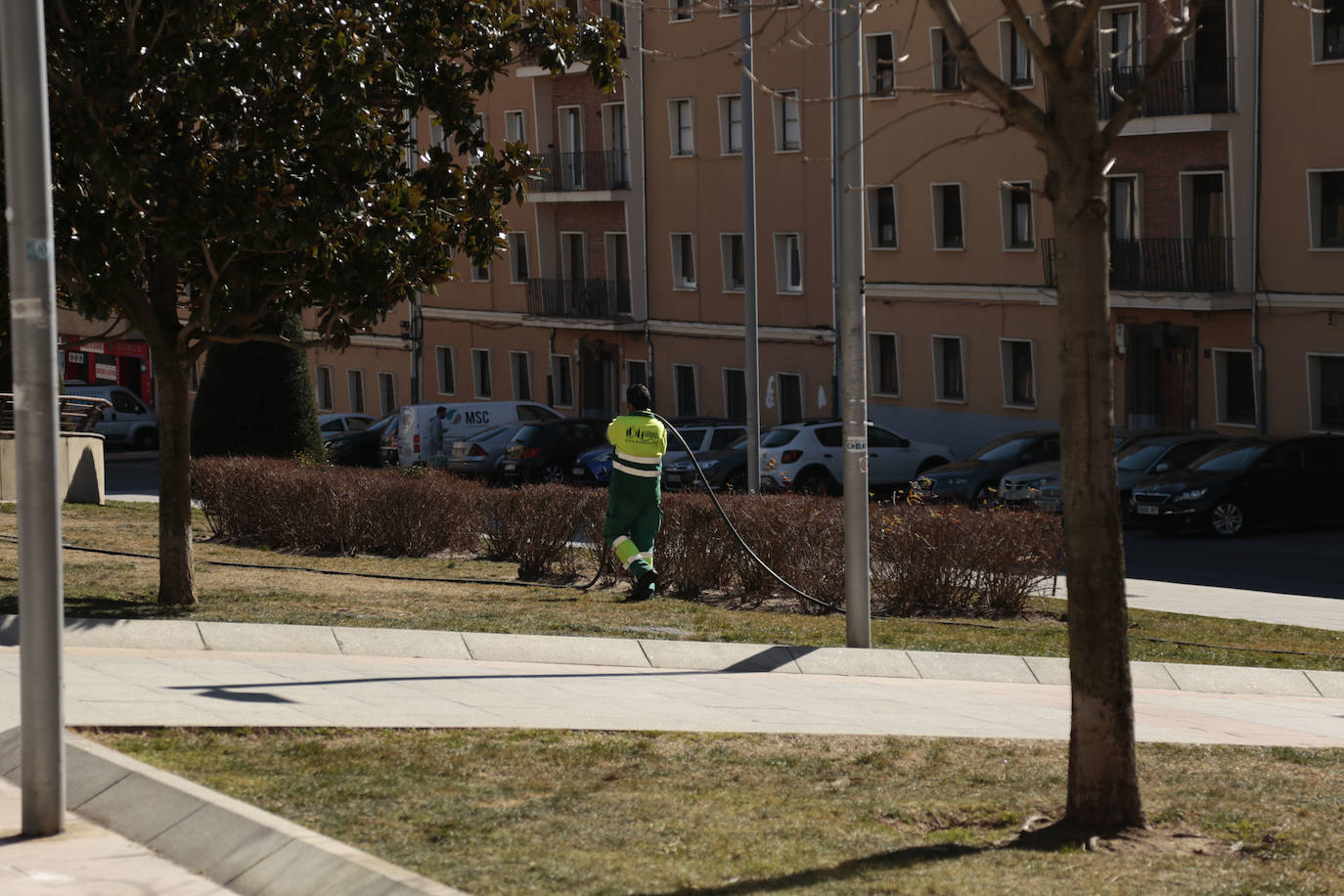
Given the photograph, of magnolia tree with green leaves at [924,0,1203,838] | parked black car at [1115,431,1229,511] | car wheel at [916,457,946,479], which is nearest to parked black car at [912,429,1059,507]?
parked black car at [1115,431,1229,511]

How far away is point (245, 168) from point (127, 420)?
45.4 meters

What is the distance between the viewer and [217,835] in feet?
21.7

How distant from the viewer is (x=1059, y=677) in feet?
40.9

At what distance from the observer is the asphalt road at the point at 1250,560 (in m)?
21.7

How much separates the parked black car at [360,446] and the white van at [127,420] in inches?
555

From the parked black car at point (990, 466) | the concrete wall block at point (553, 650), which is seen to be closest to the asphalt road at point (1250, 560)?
the parked black car at point (990, 466)

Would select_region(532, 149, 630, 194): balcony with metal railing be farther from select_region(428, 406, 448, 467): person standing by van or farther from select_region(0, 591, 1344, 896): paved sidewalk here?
select_region(0, 591, 1344, 896): paved sidewalk

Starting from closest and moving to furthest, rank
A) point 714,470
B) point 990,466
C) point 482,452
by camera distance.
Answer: point 990,466 → point 714,470 → point 482,452

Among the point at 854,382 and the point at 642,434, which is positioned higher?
the point at 854,382

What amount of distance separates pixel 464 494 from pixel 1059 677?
840 centimetres

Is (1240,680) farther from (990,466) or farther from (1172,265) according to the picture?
(1172,265)

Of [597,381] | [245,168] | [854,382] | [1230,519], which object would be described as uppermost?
[245,168]

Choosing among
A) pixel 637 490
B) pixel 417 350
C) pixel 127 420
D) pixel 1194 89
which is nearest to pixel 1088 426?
pixel 637 490

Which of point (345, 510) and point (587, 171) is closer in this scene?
point (345, 510)
